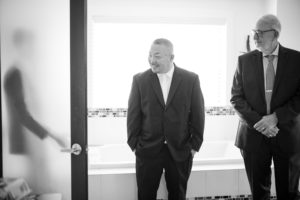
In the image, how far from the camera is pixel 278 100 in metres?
1.95

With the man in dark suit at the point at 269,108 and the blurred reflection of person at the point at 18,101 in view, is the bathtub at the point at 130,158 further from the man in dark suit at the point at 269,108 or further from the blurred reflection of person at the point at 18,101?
the blurred reflection of person at the point at 18,101

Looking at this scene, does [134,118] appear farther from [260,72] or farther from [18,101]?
[260,72]

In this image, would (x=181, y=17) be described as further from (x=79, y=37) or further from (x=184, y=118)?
(x=79, y=37)

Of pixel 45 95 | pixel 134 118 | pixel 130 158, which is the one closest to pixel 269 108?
pixel 134 118

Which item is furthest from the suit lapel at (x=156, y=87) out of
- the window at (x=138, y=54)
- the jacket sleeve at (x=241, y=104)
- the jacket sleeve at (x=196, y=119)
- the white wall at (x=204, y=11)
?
the white wall at (x=204, y=11)

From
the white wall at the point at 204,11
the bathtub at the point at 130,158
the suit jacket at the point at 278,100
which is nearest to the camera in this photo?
the suit jacket at the point at 278,100

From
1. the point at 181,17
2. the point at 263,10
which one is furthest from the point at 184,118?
the point at 263,10

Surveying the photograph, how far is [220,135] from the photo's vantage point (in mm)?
3953

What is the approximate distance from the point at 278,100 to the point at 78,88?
1284mm

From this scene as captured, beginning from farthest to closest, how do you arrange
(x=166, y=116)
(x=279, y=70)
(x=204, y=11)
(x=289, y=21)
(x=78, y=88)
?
(x=204, y=11) < (x=289, y=21) < (x=166, y=116) < (x=279, y=70) < (x=78, y=88)

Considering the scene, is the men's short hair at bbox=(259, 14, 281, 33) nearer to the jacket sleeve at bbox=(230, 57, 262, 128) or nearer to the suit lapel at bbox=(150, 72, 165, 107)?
the jacket sleeve at bbox=(230, 57, 262, 128)

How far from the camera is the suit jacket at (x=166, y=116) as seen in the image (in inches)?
81.4

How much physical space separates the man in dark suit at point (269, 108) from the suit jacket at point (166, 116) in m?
0.32

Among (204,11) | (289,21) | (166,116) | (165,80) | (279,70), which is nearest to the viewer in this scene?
(279,70)
